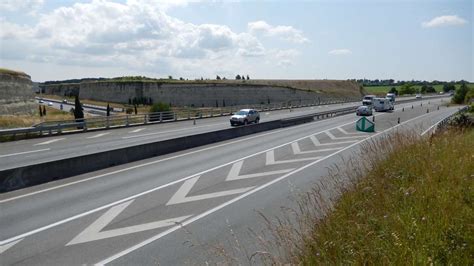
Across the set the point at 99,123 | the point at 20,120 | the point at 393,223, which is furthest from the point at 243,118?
the point at 393,223

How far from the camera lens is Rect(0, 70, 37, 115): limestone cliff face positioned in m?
67.2

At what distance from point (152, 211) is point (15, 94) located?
72.8 metres

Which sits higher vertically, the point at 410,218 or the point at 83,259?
the point at 410,218

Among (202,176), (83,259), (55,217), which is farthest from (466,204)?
(202,176)

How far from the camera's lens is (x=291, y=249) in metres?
4.66

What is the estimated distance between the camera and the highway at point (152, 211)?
672cm

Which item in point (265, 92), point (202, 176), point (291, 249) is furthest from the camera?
point (265, 92)

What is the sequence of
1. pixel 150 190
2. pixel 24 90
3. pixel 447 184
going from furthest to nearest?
1. pixel 24 90
2. pixel 150 190
3. pixel 447 184

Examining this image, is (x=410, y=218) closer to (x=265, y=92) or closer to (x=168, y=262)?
(x=168, y=262)

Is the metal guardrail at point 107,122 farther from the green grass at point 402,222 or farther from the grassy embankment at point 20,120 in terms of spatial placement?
the green grass at point 402,222

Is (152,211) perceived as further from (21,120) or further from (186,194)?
(21,120)

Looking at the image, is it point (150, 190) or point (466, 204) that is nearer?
point (466, 204)

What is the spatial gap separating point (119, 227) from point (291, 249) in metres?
4.61

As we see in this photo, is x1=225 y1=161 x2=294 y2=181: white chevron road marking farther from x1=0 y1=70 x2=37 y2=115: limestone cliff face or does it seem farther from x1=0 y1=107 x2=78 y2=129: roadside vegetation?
x1=0 y1=70 x2=37 y2=115: limestone cliff face
